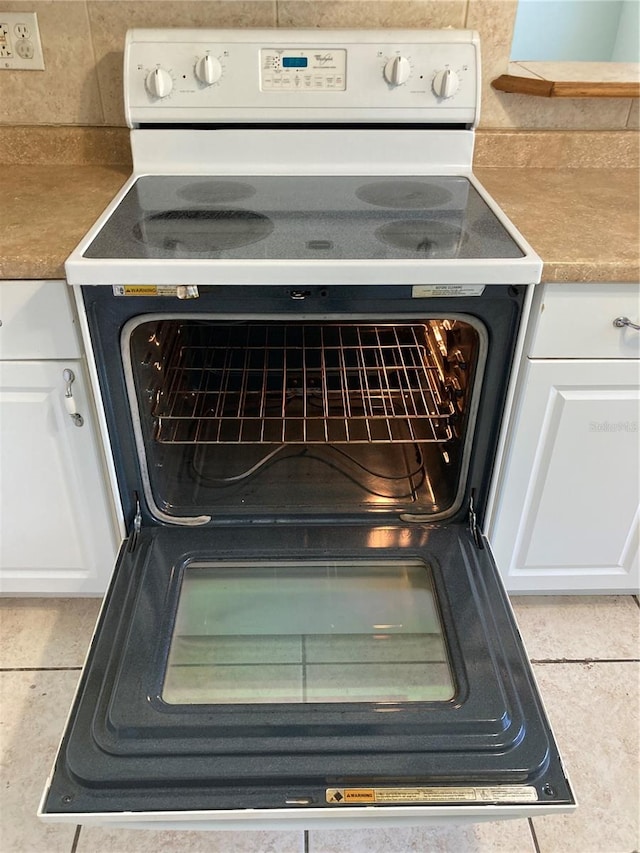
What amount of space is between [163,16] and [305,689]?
1448mm

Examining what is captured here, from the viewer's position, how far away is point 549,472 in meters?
1.45

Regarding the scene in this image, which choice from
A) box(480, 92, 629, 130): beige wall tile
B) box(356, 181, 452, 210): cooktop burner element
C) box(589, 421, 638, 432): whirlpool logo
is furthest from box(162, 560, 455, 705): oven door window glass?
box(480, 92, 629, 130): beige wall tile

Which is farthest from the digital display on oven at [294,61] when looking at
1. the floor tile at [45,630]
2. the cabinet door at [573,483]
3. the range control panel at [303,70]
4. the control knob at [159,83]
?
the floor tile at [45,630]

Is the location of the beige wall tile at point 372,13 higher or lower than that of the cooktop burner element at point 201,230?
higher

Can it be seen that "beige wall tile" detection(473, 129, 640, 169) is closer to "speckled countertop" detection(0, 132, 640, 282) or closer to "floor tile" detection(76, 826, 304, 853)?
"speckled countertop" detection(0, 132, 640, 282)

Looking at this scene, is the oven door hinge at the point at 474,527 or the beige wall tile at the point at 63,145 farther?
the beige wall tile at the point at 63,145

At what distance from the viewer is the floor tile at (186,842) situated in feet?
4.30

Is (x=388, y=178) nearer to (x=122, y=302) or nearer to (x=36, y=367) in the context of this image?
(x=122, y=302)

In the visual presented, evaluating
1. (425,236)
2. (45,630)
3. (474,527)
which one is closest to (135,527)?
(45,630)

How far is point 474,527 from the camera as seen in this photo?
1.40m

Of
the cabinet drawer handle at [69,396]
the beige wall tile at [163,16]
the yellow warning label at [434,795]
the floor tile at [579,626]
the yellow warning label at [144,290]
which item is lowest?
the floor tile at [579,626]

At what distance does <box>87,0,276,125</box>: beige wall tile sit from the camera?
5.07 ft

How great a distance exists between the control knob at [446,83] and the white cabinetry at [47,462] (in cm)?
90

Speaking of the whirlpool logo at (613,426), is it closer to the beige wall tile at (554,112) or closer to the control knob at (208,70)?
the beige wall tile at (554,112)
